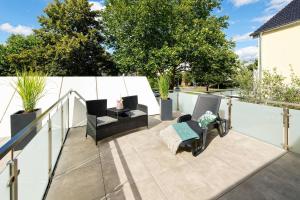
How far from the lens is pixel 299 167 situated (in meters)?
2.87

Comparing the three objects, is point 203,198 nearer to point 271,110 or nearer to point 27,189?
point 27,189

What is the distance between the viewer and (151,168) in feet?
9.62

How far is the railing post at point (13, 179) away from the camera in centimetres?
120

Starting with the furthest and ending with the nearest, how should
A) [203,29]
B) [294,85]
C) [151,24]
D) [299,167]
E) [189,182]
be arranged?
1. [151,24]
2. [203,29]
3. [294,85]
4. [299,167]
5. [189,182]

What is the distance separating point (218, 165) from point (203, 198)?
0.93 metres

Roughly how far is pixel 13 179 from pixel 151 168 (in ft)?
6.74

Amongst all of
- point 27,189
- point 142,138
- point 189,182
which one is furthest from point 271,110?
point 27,189

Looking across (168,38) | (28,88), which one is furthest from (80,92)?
(168,38)

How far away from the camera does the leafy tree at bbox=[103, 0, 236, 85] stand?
1109 cm

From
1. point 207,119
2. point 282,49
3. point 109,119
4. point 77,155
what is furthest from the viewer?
point 282,49

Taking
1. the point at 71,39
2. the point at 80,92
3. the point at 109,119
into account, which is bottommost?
the point at 109,119

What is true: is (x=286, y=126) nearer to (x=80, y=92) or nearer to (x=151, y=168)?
(x=151, y=168)

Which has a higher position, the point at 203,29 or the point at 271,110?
the point at 203,29

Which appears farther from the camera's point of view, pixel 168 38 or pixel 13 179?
pixel 168 38
